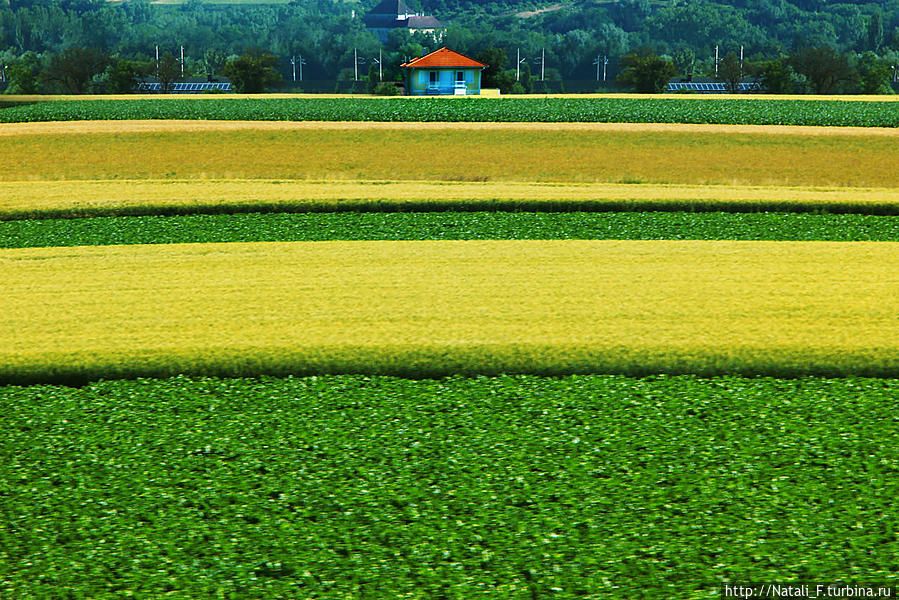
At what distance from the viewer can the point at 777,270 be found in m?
16.1

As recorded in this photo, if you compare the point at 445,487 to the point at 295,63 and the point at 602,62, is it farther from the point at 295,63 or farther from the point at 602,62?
the point at 295,63

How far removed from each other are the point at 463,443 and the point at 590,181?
24.0 metres

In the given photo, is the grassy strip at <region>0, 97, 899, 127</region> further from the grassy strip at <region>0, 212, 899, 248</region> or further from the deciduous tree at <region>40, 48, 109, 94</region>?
the deciduous tree at <region>40, 48, 109, 94</region>

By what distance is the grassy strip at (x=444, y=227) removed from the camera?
20.6 meters

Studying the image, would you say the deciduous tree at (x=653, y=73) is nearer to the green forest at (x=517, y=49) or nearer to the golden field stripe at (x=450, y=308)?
the green forest at (x=517, y=49)

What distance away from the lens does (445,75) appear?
223 feet

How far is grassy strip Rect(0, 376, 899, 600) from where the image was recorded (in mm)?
7047

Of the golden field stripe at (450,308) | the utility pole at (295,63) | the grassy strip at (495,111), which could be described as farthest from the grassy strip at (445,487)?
the utility pole at (295,63)

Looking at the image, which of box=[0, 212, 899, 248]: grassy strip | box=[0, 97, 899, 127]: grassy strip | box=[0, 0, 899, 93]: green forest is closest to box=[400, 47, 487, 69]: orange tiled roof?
box=[0, 0, 899, 93]: green forest

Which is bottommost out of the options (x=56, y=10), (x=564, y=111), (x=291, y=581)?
(x=291, y=581)

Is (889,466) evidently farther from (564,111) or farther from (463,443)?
(564,111)

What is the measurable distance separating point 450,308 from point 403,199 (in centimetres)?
1100

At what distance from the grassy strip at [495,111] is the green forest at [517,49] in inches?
901

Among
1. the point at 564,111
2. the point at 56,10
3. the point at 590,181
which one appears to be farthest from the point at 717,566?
the point at 56,10
